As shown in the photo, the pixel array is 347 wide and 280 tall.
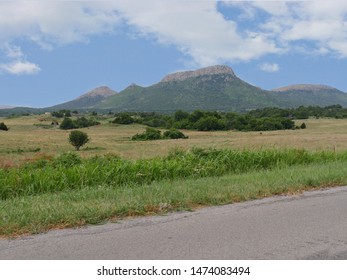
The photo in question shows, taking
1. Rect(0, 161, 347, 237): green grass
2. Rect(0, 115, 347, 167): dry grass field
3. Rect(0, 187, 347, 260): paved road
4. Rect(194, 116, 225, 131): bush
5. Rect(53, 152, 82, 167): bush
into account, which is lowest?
Rect(0, 115, 347, 167): dry grass field

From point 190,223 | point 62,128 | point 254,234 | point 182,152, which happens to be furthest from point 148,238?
point 62,128

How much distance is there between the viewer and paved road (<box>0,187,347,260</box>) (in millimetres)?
4996

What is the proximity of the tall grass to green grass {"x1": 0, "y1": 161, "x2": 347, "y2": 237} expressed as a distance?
1.09m

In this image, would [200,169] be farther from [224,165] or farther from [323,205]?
[323,205]

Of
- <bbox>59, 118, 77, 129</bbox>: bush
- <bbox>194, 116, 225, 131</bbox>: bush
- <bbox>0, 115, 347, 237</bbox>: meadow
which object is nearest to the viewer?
<bbox>0, 115, 347, 237</bbox>: meadow

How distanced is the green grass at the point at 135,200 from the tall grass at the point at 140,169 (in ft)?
3.59

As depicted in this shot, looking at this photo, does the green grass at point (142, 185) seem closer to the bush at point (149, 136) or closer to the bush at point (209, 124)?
the bush at point (149, 136)

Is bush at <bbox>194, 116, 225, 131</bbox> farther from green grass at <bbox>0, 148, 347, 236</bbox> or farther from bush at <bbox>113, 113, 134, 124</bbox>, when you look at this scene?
green grass at <bbox>0, 148, 347, 236</bbox>

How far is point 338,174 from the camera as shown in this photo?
1080 cm

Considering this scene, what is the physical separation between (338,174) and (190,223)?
232 inches

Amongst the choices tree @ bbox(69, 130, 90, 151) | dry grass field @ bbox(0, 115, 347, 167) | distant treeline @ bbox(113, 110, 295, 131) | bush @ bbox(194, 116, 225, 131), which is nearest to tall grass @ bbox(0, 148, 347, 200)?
dry grass field @ bbox(0, 115, 347, 167)

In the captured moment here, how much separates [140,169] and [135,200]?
3820 millimetres

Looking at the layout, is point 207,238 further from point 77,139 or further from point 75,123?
point 75,123

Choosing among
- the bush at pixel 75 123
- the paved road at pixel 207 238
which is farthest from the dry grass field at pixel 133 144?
the paved road at pixel 207 238
